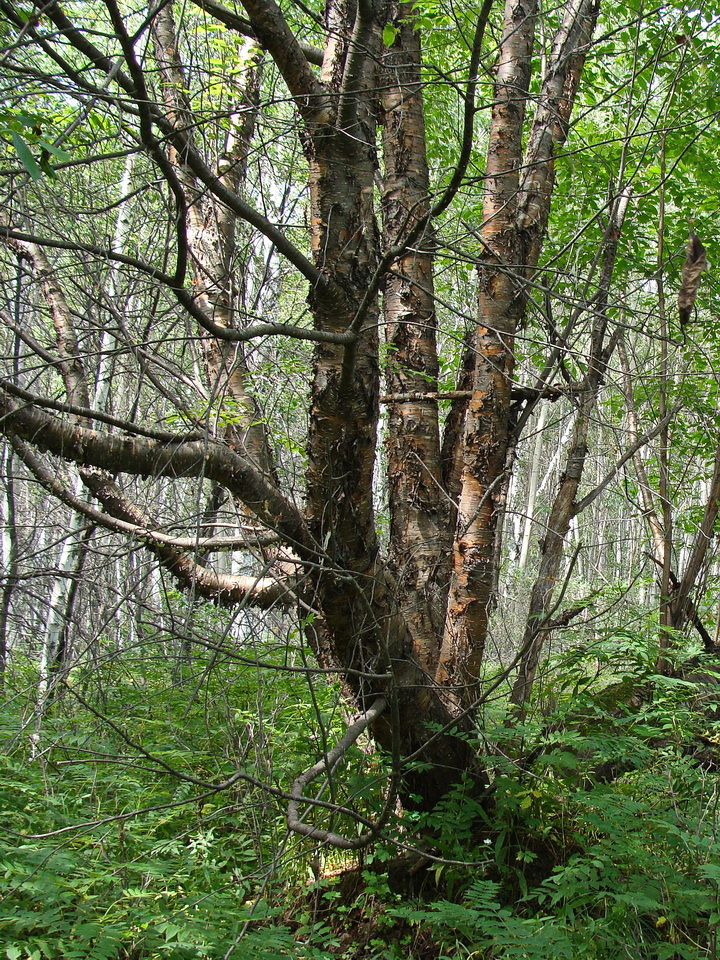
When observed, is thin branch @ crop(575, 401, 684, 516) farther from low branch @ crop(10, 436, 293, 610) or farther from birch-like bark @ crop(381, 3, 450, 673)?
low branch @ crop(10, 436, 293, 610)

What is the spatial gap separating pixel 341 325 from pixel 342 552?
873 millimetres

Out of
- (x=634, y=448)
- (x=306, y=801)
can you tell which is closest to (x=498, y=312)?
(x=634, y=448)

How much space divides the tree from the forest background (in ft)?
0.07

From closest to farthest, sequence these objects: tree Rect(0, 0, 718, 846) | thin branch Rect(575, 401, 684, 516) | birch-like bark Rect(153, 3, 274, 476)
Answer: tree Rect(0, 0, 718, 846)
thin branch Rect(575, 401, 684, 516)
birch-like bark Rect(153, 3, 274, 476)

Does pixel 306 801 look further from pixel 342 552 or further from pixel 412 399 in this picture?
pixel 412 399

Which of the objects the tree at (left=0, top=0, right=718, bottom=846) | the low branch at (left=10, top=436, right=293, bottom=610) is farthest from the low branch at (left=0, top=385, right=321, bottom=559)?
the low branch at (left=10, top=436, right=293, bottom=610)

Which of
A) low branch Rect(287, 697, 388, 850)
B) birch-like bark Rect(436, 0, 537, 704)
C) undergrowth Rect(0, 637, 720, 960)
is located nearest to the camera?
low branch Rect(287, 697, 388, 850)

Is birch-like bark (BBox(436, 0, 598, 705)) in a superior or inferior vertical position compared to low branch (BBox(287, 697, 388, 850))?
superior

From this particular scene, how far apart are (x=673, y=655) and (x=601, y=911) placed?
1435mm

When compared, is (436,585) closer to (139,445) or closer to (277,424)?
(277,424)

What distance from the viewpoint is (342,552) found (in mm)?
2648

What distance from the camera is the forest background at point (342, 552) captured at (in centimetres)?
217

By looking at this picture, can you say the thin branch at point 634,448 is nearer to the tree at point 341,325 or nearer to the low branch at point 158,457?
the tree at point 341,325

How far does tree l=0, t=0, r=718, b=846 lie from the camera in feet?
7.08
